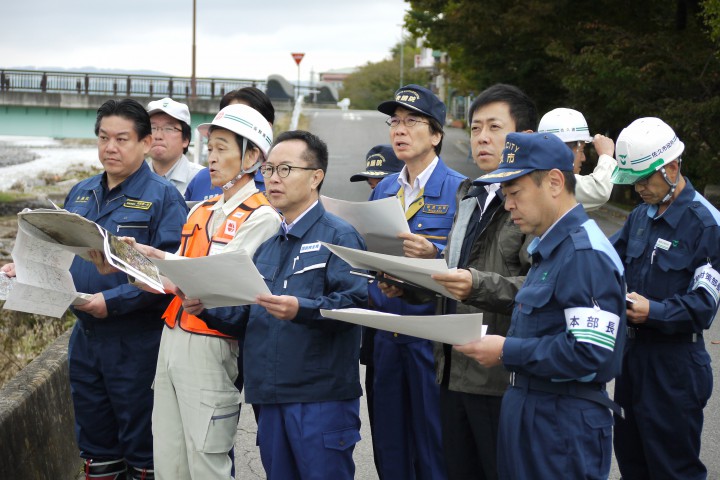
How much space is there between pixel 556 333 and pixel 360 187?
18740 millimetres

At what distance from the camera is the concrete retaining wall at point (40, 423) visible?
4.40 m

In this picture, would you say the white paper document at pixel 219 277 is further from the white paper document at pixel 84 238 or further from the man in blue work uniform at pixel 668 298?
the man in blue work uniform at pixel 668 298

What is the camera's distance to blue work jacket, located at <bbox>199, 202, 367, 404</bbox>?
3.76m

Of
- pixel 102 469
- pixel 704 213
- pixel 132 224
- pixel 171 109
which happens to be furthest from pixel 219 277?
pixel 171 109

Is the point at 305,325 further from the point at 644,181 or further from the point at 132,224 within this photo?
the point at 644,181

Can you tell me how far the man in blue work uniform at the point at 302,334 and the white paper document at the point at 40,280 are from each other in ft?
2.29

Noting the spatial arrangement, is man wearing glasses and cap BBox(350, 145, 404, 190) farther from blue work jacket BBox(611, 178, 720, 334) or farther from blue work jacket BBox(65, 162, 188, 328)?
blue work jacket BBox(611, 178, 720, 334)

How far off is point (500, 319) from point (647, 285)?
0.88 m

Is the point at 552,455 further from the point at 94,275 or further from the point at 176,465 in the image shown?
the point at 94,275

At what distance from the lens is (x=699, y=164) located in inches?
574

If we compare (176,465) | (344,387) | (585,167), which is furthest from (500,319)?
(585,167)

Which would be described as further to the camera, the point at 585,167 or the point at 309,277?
the point at 585,167

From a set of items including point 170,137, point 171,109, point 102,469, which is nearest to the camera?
point 102,469

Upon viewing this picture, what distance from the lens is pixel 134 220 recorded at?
4.53 m
